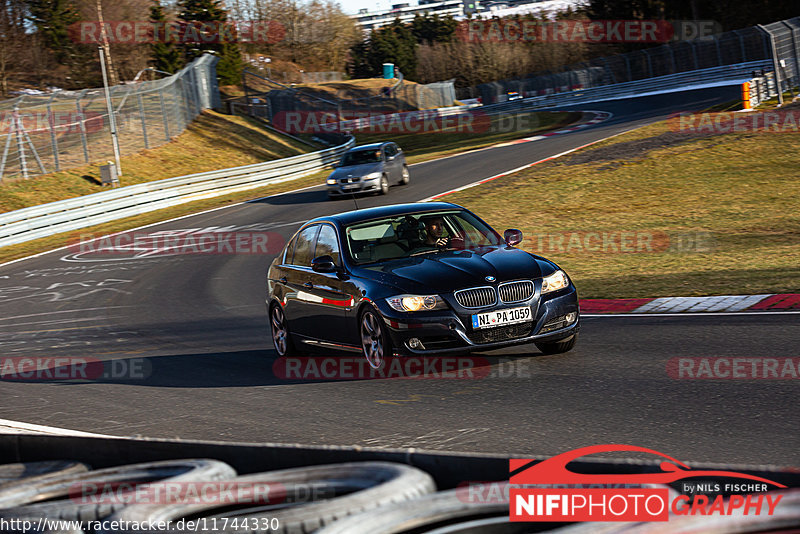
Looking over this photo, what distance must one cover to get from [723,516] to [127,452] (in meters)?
3.23

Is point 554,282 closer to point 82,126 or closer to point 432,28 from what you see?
point 82,126

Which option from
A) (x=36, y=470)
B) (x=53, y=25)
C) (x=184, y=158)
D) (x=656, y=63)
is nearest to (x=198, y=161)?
(x=184, y=158)

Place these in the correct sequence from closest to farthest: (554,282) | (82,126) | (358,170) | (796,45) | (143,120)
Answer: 1. (554,282)
2. (358,170)
3. (796,45)
4. (82,126)
5. (143,120)

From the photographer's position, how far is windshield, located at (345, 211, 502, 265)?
9484 millimetres

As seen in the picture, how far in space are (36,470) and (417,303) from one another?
3.89 meters

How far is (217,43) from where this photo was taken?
247 feet

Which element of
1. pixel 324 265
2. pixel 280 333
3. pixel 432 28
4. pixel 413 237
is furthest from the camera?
pixel 432 28

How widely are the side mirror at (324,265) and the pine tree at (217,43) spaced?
64764 millimetres

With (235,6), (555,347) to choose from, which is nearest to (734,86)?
(555,347)

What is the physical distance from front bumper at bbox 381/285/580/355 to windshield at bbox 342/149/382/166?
22775 mm

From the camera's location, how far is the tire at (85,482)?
163 inches

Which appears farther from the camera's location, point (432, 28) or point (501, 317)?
point (432, 28)

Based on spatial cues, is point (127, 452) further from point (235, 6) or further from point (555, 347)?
point (235, 6)

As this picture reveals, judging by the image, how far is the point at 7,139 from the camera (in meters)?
36.9
